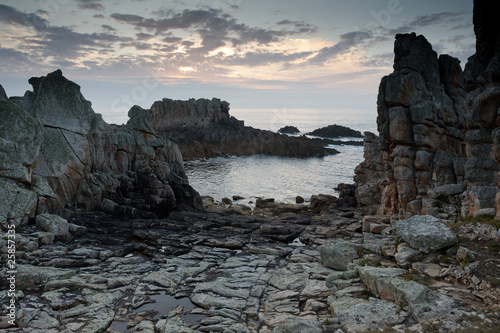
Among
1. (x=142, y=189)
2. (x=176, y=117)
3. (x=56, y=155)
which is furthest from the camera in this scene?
(x=176, y=117)

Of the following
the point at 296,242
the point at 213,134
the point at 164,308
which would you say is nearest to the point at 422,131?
the point at 296,242

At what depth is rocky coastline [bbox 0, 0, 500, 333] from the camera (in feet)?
41.4

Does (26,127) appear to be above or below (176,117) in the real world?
below

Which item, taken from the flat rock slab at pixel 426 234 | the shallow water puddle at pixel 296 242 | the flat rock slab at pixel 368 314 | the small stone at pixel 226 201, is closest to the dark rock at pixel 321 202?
the small stone at pixel 226 201

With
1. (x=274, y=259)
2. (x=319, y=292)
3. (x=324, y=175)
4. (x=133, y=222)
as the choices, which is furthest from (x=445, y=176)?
(x=324, y=175)

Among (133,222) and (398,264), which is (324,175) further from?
(398,264)

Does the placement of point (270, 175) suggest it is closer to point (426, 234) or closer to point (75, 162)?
point (75, 162)

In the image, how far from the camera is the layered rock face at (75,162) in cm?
2331

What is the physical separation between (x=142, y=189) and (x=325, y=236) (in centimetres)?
1964

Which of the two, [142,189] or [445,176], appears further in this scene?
[142,189]

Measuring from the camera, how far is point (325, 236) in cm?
2977

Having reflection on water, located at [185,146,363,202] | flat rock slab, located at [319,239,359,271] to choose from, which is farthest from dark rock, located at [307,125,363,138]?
flat rock slab, located at [319,239,359,271]

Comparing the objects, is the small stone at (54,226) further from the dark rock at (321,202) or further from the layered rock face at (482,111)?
the dark rock at (321,202)

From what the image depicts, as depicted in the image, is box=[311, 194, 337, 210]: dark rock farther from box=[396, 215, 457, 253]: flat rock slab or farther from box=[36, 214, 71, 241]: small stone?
box=[36, 214, 71, 241]: small stone
